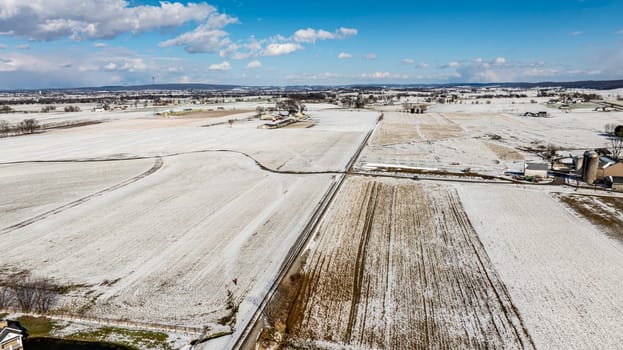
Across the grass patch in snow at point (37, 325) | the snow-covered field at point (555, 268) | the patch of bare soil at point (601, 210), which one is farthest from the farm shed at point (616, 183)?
the grass patch in snow at point (37, 325)

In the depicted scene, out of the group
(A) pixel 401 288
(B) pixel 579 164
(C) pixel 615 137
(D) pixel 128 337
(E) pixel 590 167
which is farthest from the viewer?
(C) pixel 615 137

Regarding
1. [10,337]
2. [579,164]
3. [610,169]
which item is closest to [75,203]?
[10,337]

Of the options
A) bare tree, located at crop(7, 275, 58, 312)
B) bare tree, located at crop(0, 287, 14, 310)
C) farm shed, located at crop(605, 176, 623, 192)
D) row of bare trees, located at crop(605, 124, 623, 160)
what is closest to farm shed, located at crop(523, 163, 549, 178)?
farm shed, located at crop(605, 176, 623, 192)

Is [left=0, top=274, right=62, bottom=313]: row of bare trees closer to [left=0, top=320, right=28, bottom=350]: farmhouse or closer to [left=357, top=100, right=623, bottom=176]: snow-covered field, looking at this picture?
[left=0, top=320, right=28, bottom=350]: farmhouse

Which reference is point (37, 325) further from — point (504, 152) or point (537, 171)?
point (504, 152)

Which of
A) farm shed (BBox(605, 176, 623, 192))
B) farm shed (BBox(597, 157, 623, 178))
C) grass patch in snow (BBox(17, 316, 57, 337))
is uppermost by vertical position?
farm shed (BBox(597, 157, 623, 178))

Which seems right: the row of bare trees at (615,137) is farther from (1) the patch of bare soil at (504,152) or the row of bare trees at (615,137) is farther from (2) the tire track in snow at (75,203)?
(2) the tire track in snow at (75,203)
